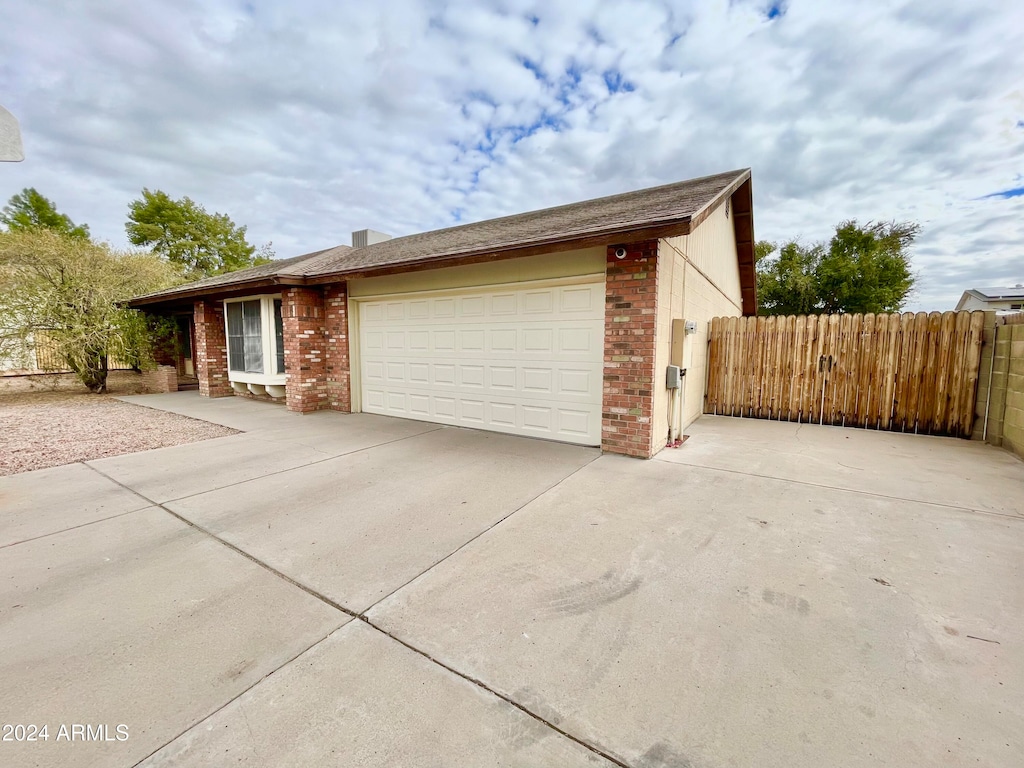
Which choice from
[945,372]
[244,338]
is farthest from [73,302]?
[945,372]

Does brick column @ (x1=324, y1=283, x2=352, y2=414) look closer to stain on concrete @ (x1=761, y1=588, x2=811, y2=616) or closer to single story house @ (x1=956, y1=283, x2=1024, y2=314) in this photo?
stain on concrete @ (x1=761, y1=588, x2=811, y2=616)

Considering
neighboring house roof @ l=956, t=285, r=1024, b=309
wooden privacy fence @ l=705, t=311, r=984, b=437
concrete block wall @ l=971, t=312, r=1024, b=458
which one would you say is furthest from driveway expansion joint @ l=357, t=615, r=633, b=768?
neighboring house roof @ l=956, t=285, r=1024, b=309

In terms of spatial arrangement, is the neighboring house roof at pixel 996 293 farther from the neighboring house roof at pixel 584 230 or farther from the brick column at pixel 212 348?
the brick column at pixel 212 348

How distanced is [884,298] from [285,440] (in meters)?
24.4

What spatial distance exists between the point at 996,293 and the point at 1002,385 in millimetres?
24928

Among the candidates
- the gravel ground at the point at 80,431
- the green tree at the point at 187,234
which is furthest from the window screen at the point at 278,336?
the green tree at the point at 187,234

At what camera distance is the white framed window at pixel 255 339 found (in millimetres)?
8852

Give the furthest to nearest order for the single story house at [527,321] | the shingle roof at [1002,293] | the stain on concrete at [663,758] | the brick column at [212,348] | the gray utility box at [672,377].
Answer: the shingle roof at [1002,293], the brick column at [212,348], the gray utility box at [672,377], the single story house at [527,321], the stain on concrete at [663,758]

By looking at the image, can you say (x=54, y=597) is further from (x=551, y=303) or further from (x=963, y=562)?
(x=963, y=562)

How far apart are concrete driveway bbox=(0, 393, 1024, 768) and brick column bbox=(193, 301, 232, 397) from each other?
23.5 ft

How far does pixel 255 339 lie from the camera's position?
30.4 feet

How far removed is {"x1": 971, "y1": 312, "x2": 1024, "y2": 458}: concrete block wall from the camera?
518 centimetres

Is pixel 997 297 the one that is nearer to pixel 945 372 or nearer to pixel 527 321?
pixel 945 372

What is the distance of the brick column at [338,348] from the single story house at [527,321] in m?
0.03
